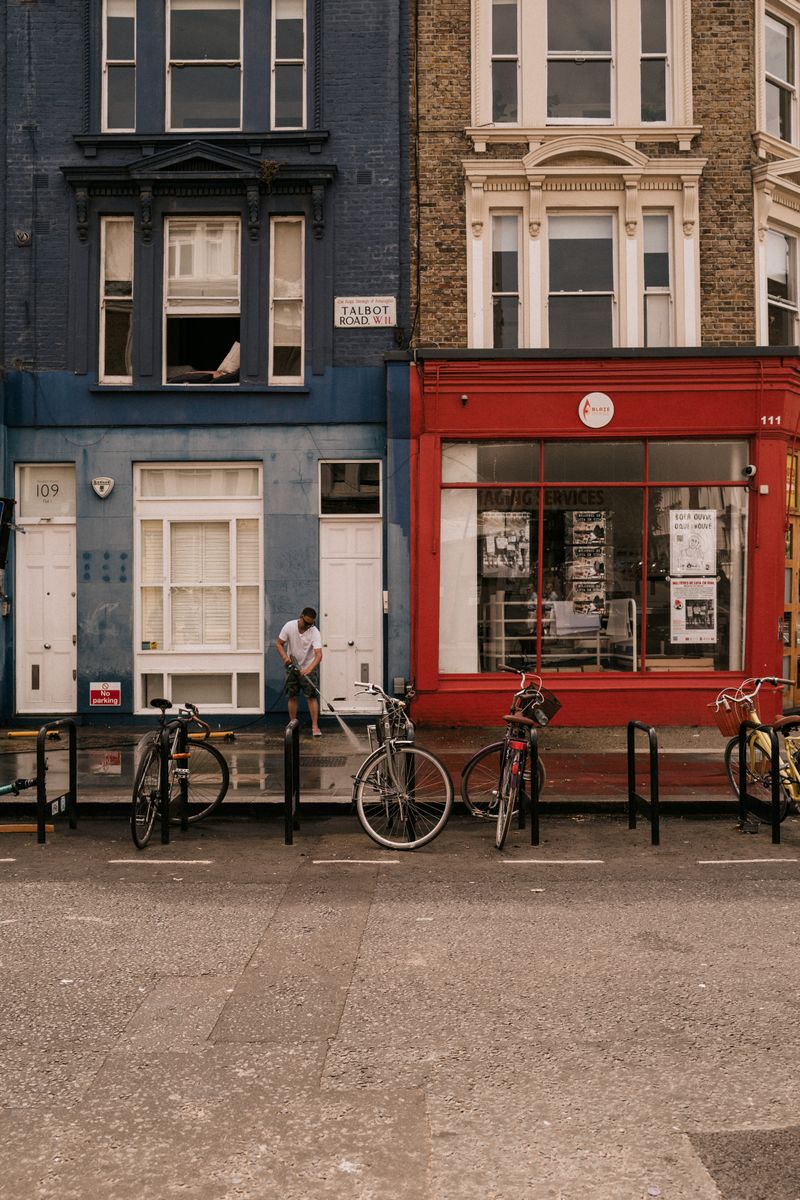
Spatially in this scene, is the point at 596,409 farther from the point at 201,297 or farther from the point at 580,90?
the point at 201,297

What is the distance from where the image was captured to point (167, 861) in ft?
27.1

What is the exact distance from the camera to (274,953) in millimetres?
5949

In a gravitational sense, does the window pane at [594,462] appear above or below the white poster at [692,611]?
above

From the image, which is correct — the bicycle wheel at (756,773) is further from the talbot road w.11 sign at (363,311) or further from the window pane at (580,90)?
the window pane at (580,90)

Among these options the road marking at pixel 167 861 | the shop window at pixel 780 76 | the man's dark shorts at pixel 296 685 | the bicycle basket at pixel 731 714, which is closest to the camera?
the road marking at pixel 167 861

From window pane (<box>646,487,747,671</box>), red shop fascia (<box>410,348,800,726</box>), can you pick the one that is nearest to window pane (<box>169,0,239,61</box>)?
red shop fascia (<box>410,348,800,726</box>)

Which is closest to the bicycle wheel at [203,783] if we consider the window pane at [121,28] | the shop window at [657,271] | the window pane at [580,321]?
the window pane at [580,321]

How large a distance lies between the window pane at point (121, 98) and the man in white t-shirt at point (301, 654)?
765cm

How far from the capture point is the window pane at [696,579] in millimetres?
15258

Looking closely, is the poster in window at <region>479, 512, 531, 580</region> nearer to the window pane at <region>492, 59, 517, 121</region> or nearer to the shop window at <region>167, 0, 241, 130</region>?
the window pane at <region>492, 59, 517, 121</region>

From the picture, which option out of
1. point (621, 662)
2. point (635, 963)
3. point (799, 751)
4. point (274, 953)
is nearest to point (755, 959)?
point (635, 963)

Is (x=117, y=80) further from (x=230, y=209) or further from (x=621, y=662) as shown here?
(x=621, y=662)

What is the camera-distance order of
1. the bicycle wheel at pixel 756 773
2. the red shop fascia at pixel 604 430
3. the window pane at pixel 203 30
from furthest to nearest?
the window pane at pixel 203 30, the red shop fascia at pixel 604 430, the bicycle wheel at pixel 756 773

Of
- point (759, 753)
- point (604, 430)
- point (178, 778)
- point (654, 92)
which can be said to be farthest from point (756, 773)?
point (654, 92)
